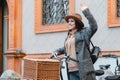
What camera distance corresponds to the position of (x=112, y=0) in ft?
32.3

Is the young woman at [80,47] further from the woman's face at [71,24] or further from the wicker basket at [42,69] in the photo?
the wicker basket at [42,69]

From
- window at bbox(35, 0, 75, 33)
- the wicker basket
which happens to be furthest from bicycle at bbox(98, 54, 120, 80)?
window at bbox(35, 0, 75, 33)

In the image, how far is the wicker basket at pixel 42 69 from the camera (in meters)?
5.88

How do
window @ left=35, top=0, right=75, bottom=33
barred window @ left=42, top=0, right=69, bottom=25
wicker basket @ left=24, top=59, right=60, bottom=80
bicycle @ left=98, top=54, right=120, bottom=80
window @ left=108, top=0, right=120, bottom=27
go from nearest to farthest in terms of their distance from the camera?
wicker basket @ left=24, top=59, right=60, bottom=80 < bicycle @ left=98, top=54, right=120, bottom=80 < window @ left=108, top=0, right=120, bottom=27 < window @ left=35, top=0, right=75, bottom=33 < barred window @ left=42, top=0, right=69, bottom=25

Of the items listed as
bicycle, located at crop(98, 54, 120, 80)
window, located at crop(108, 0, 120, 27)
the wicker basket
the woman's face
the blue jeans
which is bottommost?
bicycle, located at crop(98, 54, 120, 80)

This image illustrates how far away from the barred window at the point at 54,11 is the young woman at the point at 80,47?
4626 mm

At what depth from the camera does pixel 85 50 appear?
6617 mm

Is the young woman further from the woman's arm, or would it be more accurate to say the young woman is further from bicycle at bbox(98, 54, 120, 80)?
bicycle at bbox(98, 54, 120, 80)

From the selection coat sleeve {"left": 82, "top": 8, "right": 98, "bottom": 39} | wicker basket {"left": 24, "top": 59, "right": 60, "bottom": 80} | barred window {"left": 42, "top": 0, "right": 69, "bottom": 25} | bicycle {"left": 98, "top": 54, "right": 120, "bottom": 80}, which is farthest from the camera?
barred window {"left": 42, "top": 0, "right": 69, "bottom": 25}

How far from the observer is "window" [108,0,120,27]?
31.8 feet

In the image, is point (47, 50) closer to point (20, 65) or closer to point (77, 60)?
point (20, 65)

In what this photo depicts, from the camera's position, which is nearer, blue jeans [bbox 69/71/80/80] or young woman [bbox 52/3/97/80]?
young woman [bbox 52/3/97/80]

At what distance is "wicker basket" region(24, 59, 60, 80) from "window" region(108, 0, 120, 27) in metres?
3.87

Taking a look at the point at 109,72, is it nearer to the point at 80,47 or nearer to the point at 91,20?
the point at 80,47
